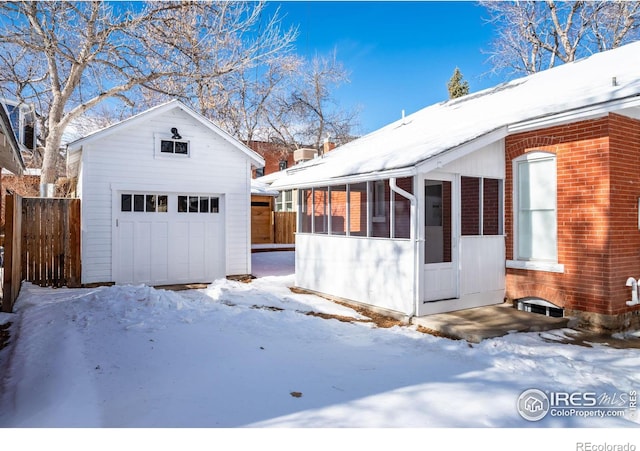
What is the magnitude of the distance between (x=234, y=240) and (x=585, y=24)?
2139 centimetres

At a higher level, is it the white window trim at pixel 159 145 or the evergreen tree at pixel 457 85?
the evergreen tree at pixel 457 85

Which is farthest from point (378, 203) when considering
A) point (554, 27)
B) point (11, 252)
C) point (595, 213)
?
point (554, 27)

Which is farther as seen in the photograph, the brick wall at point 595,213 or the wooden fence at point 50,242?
the wooden fence at point 50,242

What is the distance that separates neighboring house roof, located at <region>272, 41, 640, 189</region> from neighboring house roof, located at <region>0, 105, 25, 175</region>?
5.37 m

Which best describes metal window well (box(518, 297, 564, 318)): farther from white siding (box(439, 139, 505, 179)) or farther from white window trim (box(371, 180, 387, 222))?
white window trim (box(371, 180, 387, 222))

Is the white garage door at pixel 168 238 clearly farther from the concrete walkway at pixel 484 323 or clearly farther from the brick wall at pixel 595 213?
the brick wall at pixel 595 213

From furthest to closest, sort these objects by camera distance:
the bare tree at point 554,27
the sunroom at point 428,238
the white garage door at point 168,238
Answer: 1. the bare tree at point 554,27
2. the white garage door at point 168,238
3. the sunroom at point 428,238

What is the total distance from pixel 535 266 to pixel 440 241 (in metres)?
1.77

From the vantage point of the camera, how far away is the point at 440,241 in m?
7.58

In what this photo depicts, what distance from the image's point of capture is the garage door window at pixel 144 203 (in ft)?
35.4

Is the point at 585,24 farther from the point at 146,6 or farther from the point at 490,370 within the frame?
the point at 490,370

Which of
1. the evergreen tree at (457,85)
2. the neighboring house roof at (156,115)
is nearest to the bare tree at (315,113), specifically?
the evergreen tree at (457,85)
